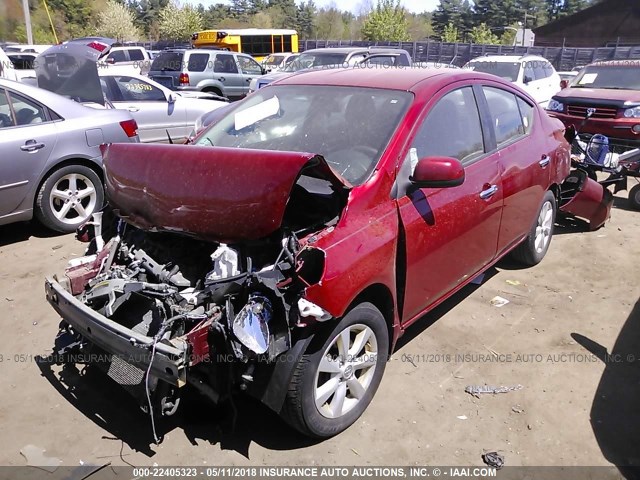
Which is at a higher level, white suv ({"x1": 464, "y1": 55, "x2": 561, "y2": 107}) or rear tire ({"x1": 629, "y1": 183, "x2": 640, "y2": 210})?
white suv ({"x1": 464, "y1": 55, "x2": 561, "y2": 107})

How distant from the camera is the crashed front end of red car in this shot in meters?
2.60

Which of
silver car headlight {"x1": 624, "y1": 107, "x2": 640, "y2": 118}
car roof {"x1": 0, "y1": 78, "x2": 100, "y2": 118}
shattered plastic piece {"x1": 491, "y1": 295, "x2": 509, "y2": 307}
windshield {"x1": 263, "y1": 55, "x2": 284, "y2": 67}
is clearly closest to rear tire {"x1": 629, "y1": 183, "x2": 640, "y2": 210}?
silver car headlight {"x1": 624, "y1": 107, "x2": 640, "y2": 118}

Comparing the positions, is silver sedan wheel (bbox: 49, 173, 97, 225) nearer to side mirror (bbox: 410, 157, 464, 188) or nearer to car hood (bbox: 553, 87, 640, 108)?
side mirror (bbox: 410, 157, 464, 188)

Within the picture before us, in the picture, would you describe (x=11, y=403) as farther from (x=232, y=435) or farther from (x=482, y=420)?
(x=482, y=420)

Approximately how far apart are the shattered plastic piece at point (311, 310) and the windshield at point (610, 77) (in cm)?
1035

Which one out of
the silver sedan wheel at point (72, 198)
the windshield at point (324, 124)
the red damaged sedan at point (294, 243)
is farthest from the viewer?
the silver sedan wheel at point (72, 198)

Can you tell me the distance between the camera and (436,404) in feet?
11.2

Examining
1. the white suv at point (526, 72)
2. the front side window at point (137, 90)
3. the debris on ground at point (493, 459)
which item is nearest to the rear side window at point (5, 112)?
the front side window at point (137, 90)

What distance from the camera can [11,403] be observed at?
3361mm

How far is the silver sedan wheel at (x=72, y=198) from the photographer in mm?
5852

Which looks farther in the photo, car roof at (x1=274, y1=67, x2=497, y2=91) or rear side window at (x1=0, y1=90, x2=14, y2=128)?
rear side window at (x1=0, y1=90, x2=14, y2=128)

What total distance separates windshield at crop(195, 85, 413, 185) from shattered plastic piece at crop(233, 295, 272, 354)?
0.97 metres

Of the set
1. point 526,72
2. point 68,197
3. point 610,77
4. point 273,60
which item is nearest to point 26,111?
point 68,197

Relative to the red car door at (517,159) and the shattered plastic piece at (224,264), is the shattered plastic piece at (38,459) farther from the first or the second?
the red car door at (517,159)
